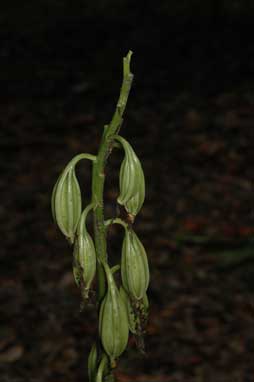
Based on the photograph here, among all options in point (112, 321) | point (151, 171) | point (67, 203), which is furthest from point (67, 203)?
point (151, 171)

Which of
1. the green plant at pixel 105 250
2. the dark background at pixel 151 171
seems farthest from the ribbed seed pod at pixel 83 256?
the dark background at pixel 151 171

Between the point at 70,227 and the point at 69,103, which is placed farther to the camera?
the point at 69,103

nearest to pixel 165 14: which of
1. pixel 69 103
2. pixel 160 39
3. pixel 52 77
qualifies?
pixel 160 39

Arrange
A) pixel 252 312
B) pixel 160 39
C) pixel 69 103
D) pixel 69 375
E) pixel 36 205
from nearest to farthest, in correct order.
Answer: pixel 69 375 < pixel 252 312 < pixel 36 205 < pixel 69 103 < pixel 160 39

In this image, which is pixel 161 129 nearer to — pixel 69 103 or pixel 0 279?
pixel 69 103

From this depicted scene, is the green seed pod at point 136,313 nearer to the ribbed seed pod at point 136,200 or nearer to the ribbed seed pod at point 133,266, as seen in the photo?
the ribbed seed pod at point 133,266

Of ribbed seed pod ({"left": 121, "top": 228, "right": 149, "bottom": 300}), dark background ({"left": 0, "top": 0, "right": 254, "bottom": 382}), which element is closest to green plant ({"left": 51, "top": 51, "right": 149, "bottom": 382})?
ribbed seed pod ({"left": 121, "top": 228, "right": 149, "bottom": 300})
